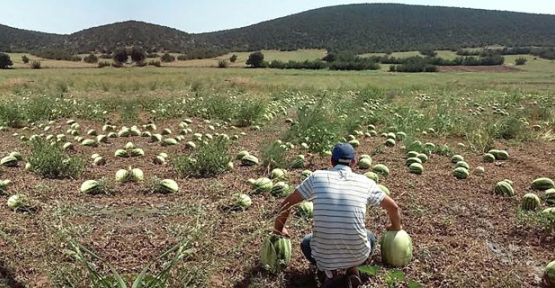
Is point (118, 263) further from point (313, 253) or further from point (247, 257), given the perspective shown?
point (313, 253)

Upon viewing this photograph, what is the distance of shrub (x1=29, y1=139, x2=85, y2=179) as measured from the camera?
24.6 feet

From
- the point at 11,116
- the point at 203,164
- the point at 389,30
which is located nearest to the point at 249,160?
the point at 203,164

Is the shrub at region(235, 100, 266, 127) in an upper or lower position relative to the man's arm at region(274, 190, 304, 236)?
lower

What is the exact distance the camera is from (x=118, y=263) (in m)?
4.59

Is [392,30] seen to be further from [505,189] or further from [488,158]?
[505,189]

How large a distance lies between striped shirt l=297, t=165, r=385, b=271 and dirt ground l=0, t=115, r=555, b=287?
40cm

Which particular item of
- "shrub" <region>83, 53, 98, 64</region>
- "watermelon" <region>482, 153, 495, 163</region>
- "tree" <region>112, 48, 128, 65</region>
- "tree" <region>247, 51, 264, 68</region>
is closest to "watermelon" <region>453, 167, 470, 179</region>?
"watermelon" <region>482, 153, 495, 163</region>

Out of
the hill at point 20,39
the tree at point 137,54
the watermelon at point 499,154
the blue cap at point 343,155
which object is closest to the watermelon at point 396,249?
the blue cap at point 343,155

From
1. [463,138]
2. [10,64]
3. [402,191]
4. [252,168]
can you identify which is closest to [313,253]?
[402,191]

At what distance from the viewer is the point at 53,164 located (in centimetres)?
753

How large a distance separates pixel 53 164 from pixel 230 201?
3200mm

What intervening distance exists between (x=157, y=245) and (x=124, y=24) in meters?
8.72

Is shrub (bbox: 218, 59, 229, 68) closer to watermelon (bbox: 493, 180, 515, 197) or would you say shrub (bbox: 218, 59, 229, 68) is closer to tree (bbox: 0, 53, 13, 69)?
tree (bbox: 0, 53, 13, 69)

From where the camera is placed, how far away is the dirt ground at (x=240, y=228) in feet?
14.3
